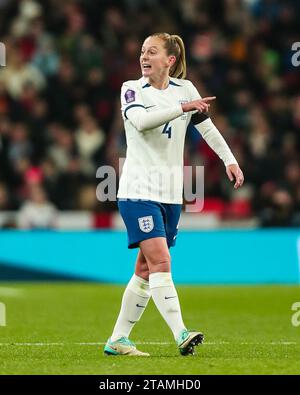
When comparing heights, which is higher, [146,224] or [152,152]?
[152,152]

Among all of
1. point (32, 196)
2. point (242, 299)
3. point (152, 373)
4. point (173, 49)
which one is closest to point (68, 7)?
point (32, 196)

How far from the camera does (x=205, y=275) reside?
16547mm

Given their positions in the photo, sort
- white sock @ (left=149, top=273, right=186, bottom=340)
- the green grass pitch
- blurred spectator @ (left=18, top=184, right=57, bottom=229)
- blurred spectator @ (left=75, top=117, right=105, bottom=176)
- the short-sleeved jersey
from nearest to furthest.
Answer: the green grass pitch < white sock @ (left=149, top=273, right=186, bottom=340) < the short-sleeved jersey < blurred spectator @ (left=18, top=184, right=57, bottom=229) < blurred spectator @ (left=75, top=117, right=105, bottom=176)

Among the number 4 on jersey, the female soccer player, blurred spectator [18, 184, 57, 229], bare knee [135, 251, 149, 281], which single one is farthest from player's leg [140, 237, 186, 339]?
blurred spectator [18, 184, 57, 229]

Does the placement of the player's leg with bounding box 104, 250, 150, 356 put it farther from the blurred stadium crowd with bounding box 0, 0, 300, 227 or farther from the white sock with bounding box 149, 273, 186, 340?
the blurred stadium crowd with bounding box 0, 0, 300, 227

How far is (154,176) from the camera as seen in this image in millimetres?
7930

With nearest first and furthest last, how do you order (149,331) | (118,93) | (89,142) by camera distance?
1. (149,331)
2. (89,142)
3. (118,93)

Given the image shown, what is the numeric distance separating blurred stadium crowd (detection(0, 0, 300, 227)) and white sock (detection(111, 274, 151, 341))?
8924mm

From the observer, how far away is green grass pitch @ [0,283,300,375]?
723 cm

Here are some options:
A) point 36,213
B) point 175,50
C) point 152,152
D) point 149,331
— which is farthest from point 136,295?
point 36,213

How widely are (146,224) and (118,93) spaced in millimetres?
11509

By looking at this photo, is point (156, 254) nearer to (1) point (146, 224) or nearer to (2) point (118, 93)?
(1) point (146, 224)

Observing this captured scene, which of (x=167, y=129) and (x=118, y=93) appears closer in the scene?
(x=167, y=129)

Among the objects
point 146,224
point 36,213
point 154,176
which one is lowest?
point 146,224
